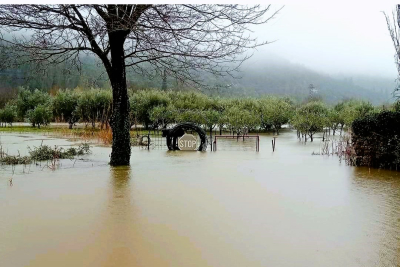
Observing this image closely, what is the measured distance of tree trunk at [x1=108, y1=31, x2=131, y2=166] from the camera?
22.6 ft

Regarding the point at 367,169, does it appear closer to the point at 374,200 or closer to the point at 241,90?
the point at 374,200

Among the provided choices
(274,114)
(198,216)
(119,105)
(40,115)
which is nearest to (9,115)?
(40,115)

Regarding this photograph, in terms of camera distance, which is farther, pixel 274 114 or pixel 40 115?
pixel 274 114

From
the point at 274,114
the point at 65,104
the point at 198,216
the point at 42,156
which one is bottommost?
the point at 198,216

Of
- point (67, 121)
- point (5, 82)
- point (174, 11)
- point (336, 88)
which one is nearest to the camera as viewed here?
point (174, 11)

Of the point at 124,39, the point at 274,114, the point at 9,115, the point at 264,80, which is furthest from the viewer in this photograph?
the point at 274,114

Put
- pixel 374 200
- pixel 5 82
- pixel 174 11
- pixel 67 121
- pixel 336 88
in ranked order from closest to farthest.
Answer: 1. pixel 374 200
2. pixel 174 11
3. pixel 5 82
4. pixel 336 88
5. pixel 67 121

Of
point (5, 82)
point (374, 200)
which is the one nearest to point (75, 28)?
point (5, 82)

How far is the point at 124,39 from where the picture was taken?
686cm

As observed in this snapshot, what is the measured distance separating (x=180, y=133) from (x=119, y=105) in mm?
2659

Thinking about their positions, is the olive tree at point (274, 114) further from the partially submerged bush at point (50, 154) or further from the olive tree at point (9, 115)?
the olive tree at point (9, 115)

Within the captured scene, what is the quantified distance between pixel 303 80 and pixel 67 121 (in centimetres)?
846

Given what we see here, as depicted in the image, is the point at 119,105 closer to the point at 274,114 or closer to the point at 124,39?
the point at 124,39

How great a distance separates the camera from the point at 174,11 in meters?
6.16
